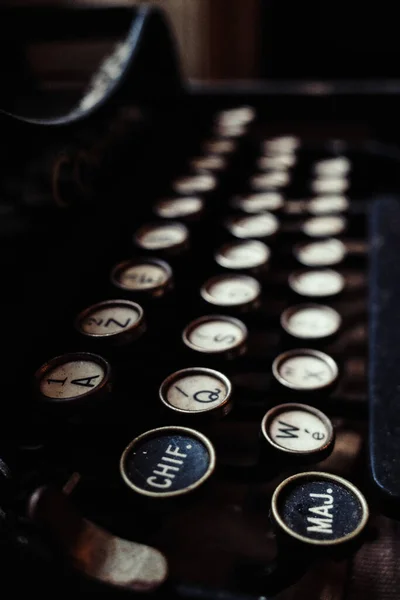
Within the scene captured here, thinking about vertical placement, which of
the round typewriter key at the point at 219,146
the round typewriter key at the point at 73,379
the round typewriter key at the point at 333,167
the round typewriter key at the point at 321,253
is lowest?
the round typewriter key at the point at 321,253

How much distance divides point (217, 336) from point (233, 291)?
0.69 feet

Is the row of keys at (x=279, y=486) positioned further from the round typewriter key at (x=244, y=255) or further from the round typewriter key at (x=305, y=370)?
the round typewriter key at (x=244, y=255)

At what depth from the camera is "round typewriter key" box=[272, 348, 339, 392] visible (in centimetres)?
125

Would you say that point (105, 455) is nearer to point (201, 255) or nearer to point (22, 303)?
point (22, 303)

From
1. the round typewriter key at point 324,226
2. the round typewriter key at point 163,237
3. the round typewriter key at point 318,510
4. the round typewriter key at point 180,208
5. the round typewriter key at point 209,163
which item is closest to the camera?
the round typewriter key at point 318,510

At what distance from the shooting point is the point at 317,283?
5.50 feet

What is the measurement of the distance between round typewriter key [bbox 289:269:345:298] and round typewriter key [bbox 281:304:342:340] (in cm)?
5

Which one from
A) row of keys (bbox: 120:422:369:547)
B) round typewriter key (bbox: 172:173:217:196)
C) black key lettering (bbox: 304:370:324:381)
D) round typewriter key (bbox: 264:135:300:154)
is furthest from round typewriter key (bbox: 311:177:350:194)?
row of keys (bbox: 120:422:369:547)

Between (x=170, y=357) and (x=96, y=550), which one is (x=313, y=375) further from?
(x=96, y=550)

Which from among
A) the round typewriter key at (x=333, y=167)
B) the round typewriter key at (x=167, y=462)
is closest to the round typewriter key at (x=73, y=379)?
the round typewriter key at (x=167, y=462)

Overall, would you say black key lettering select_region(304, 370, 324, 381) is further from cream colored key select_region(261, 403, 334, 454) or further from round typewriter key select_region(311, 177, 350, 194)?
round typewriter key select_region(311, 177, 350, 194)

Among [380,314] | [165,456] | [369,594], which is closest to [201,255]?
[380,314]

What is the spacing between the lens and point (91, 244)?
1.51 metres

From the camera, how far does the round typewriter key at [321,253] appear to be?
1762mm
